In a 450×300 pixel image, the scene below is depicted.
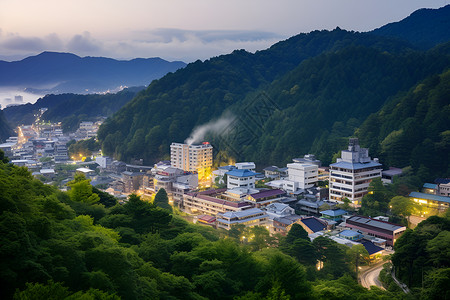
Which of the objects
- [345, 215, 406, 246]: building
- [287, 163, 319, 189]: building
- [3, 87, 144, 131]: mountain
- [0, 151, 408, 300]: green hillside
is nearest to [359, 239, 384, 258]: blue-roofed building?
[345, 215, 406, 246]: building

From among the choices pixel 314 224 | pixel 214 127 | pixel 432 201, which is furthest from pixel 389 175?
pixel 214 127

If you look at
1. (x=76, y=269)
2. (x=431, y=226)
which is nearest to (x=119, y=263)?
(x=76, y=269)

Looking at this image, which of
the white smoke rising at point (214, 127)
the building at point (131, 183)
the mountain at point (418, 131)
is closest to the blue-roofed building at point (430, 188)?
the mountain at point (418, 131)

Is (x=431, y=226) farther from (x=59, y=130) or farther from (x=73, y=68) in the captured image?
(x=73, y=68)

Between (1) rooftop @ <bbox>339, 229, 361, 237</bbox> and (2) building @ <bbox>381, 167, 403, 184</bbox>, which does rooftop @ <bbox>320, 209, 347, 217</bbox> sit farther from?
(2) building @ <bbox>381, 167, 403, 184</bbox>

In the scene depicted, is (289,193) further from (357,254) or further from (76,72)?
(76,72)

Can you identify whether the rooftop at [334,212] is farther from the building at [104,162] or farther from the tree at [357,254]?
the building at [104,162]
